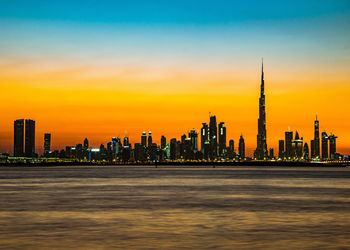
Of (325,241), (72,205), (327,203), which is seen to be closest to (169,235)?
(325,241)

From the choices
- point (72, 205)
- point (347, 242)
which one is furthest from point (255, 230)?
point (72, 205)

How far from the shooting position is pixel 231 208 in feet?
138

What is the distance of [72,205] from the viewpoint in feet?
145

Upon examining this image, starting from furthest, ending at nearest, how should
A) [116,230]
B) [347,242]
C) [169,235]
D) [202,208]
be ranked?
[202,208], [116,230], [169,235], [347,242]

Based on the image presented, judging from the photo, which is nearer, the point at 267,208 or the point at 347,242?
the point at 347,242

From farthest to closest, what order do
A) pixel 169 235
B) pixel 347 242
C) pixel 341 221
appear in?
pixel 341 221
pixel 169 235
pixel 347 242

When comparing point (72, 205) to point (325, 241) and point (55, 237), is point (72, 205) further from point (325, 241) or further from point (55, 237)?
point (325, 241)

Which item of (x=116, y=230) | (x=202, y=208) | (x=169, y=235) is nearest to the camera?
(x=169, y=235)


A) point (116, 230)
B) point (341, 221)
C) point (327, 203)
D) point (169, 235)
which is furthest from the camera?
point (327, 203)

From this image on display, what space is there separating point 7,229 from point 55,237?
12.8 ft

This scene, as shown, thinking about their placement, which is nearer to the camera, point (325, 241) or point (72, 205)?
point (325, 241)

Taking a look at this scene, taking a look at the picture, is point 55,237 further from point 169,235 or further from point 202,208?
point 202,208

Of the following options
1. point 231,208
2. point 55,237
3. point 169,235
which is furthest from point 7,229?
point 231,208

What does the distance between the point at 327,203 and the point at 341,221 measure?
46.6 ft
